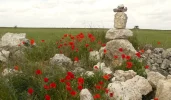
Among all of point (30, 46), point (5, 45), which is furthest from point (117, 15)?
point (5, 45)

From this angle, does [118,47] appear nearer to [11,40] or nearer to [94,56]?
[94,56]

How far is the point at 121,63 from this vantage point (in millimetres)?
12164

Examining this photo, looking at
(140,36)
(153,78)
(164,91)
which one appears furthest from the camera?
(140,36)

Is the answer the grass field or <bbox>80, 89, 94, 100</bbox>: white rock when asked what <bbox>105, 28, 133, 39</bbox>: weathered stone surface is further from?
<bbox>80, 89, 94, 100</bbox>: white rock

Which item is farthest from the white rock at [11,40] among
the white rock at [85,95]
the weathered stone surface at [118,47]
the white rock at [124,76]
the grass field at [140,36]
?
the white rock at [85,95]

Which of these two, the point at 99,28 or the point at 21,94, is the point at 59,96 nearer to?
the point at 21,94

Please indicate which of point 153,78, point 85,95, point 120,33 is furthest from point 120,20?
point 85,95

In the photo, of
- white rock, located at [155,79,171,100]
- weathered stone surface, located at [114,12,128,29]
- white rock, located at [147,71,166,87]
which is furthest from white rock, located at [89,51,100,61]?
white rock, located at [155,79,171,100]

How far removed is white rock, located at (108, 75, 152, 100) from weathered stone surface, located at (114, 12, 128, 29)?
4.47m

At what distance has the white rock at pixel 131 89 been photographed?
8.72 meters

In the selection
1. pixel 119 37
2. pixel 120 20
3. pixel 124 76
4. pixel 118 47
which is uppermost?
pixel 120 20

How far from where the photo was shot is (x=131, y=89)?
9023 millimetres

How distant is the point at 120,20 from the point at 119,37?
0.75m

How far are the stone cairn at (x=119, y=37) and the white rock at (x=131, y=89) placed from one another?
3390 millimetres
